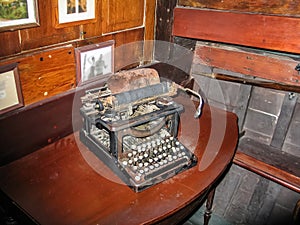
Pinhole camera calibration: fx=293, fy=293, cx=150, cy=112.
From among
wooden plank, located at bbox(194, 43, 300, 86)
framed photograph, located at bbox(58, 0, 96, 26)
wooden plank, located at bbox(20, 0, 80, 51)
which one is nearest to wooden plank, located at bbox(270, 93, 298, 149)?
wooden plank, located at bbox(194, 43, 300, 86)

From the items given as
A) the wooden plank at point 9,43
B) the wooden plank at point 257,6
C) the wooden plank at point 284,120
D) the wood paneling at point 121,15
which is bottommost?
the wooden plank at point 284,120

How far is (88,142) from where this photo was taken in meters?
1.37

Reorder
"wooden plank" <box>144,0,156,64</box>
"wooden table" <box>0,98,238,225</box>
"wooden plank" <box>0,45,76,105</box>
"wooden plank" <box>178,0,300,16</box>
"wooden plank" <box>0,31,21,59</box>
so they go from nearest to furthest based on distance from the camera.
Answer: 1. "wooden table" <box>0,98,238,225</box>
2. "wooden plank" <box>0,31,21,59</box>
3. "wooden plank" <box>0,45,76,105</box>
4. "wooden plank" <box>178,0,300,16</box>
5. "wooden plank" <box>144,0,156,64</box>

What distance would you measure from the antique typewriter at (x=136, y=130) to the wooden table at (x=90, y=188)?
0.05 m

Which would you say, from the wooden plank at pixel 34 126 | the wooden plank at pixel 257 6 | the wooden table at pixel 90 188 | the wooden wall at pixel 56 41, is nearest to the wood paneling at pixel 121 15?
the wooden wall at pixel 56 41

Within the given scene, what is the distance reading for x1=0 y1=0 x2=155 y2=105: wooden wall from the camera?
1227 millimetres

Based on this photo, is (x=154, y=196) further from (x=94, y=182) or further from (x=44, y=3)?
(x=44, y=3)

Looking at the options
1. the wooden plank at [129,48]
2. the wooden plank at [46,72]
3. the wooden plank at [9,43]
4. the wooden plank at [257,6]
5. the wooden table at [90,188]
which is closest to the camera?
the wooden table at [90,188]

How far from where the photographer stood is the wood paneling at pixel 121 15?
60.7 inches

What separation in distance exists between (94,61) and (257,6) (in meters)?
0.91

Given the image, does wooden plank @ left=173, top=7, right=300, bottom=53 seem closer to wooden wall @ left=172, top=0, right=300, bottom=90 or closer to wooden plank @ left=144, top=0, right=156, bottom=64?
wooden wall @ left=172, top=0, right=300, bottom=90

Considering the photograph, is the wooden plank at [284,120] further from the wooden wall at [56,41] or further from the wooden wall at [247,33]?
the wooden wall at [56,41]

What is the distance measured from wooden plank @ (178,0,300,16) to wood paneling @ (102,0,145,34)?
0.35 meters

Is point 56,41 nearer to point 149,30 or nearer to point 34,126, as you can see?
point 34,126
